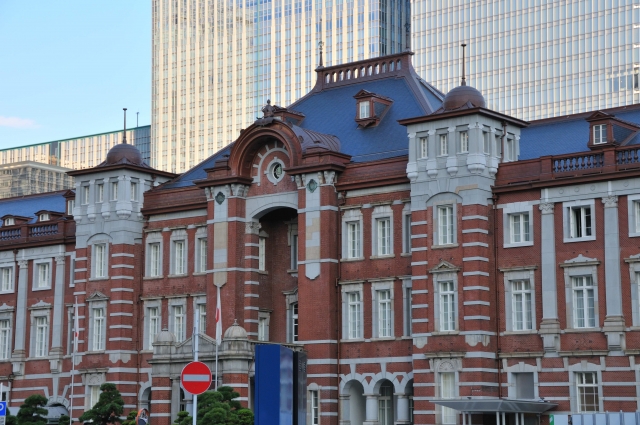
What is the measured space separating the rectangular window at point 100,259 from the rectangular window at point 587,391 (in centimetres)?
2680

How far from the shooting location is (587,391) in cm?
5353

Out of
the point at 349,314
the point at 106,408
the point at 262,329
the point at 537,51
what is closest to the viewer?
the point at 349,314

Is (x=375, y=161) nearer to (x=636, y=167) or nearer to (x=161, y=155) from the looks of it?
(x=636, y=167)

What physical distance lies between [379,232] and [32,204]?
30917mm

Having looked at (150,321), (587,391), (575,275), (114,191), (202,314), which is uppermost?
(114,191)

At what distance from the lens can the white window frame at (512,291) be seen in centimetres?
5525

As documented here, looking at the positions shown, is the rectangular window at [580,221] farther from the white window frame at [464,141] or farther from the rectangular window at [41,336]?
the rectangular window at [41,336]

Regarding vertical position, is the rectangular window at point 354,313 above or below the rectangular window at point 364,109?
below

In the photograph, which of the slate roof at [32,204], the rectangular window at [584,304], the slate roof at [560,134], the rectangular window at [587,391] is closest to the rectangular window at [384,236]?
the slate roof at [560,134]

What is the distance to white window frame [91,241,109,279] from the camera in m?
68.8

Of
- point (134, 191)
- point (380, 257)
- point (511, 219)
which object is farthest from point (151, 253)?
point (511, 219)

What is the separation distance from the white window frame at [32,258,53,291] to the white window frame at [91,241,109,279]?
4960 millimetres

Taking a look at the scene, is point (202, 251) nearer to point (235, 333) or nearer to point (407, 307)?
point (235, 333)

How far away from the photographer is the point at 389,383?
6000cm
